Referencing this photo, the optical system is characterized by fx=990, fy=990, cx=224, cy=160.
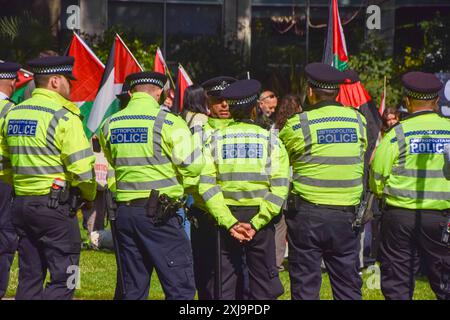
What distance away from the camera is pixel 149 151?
7.67 meters

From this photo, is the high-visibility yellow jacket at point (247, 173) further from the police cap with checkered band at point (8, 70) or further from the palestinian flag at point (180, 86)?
the palestinian flag at point (180, 86)

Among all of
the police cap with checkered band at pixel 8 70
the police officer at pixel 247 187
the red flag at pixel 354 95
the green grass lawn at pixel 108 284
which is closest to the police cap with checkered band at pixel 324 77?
the police officer at pixel 247 187

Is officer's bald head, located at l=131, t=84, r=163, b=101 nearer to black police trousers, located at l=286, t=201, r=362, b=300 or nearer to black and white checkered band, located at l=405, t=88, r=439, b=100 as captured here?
black police trousers, located at l=286, t=201, r=362, b=300

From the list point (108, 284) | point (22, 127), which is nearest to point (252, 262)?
point (22, 127)

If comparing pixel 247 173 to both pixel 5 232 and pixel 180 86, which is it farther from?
pixel 180 86

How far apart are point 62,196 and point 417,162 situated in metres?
2.81

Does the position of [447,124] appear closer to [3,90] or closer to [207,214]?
[207,214]

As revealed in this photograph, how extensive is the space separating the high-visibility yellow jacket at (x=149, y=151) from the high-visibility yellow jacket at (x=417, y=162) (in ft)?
5.06

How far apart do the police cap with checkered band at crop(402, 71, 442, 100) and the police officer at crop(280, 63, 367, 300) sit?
1.53ft

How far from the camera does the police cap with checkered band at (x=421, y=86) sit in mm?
7930

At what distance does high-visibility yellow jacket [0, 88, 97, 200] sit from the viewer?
7688 mm

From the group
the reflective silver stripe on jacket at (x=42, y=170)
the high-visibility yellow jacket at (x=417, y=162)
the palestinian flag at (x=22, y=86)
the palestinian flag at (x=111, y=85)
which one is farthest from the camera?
the palestinian flag at (x=22, y=86)

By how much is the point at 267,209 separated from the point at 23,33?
1217 centimetres

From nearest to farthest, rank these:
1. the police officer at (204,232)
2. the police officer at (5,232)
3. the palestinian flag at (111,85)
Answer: the police officer at (204,232) → the police officer at (5,232) → the palestinian flag at (111,85)
